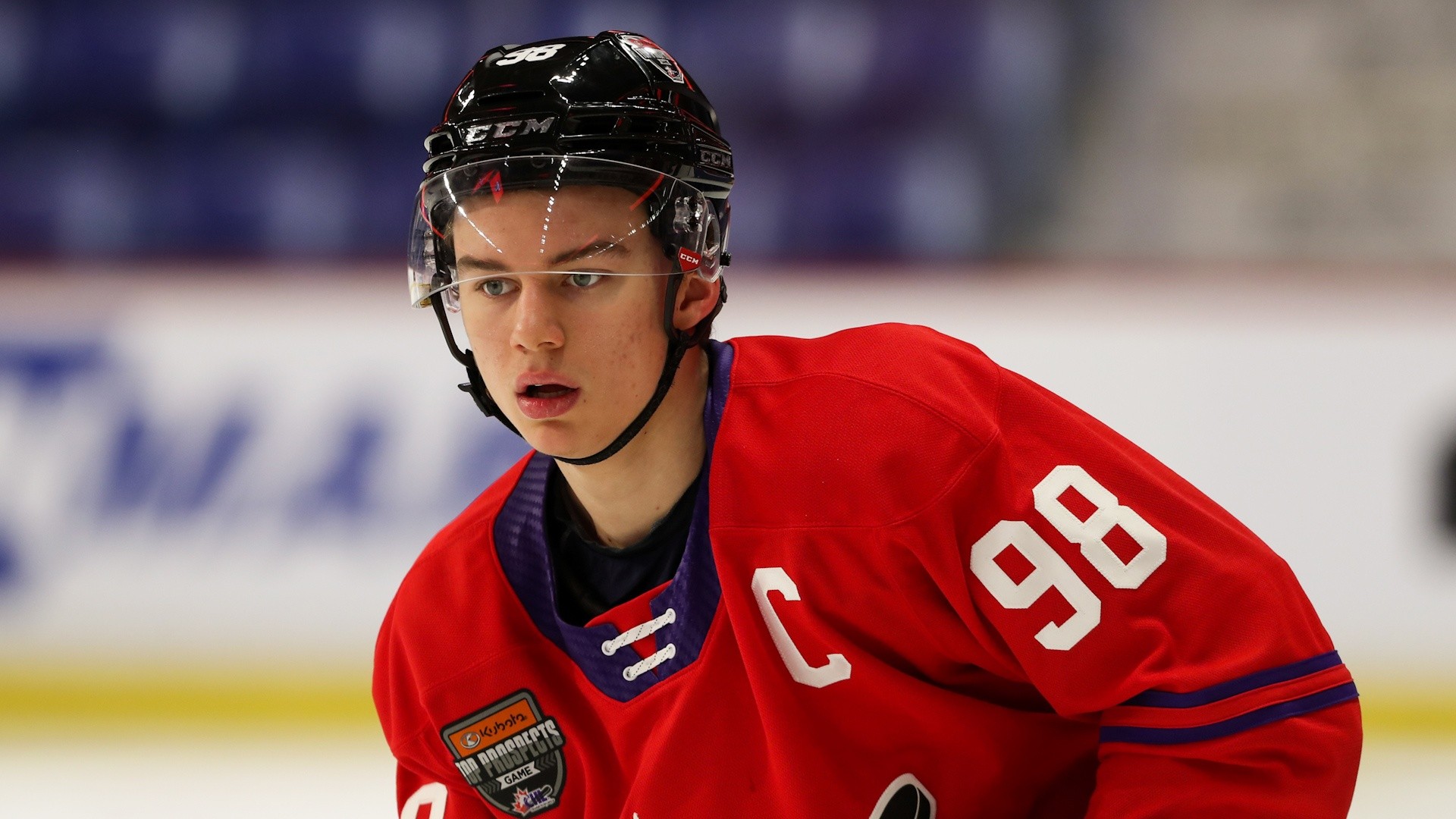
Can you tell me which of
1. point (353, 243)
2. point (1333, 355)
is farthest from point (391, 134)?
point (1333, 355)

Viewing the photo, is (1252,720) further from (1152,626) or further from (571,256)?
(571,256)

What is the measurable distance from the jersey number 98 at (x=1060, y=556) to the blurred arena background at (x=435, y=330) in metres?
1.48

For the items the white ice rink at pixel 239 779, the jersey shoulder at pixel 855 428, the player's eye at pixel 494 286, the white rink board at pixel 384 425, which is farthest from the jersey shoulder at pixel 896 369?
the white rink board at pixel 384 425

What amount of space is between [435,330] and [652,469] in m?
1.97

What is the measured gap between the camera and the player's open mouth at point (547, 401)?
158 cm

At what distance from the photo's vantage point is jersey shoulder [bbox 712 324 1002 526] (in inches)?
59.9

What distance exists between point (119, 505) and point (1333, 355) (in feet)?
10.2

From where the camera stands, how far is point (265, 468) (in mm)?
3527

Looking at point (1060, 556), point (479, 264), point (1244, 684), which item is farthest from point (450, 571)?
point (1244, 684)

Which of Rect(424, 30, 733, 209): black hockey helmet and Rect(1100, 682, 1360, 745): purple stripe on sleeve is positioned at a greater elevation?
Rect(424, 30, 733, 209): black hockey helmet

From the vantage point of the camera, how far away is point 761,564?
63.4 inches

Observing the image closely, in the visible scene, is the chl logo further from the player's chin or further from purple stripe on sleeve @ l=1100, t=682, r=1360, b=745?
purple stripe on sleeve @ l=1100, t=682, r=1360, b=745

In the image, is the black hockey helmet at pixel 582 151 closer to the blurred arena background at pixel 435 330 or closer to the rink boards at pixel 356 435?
the blurred arena background at pixel 435 330

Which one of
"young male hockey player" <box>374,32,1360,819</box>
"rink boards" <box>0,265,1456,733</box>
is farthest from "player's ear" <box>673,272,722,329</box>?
"rink boards" <box>0,265,1456,733</box>
